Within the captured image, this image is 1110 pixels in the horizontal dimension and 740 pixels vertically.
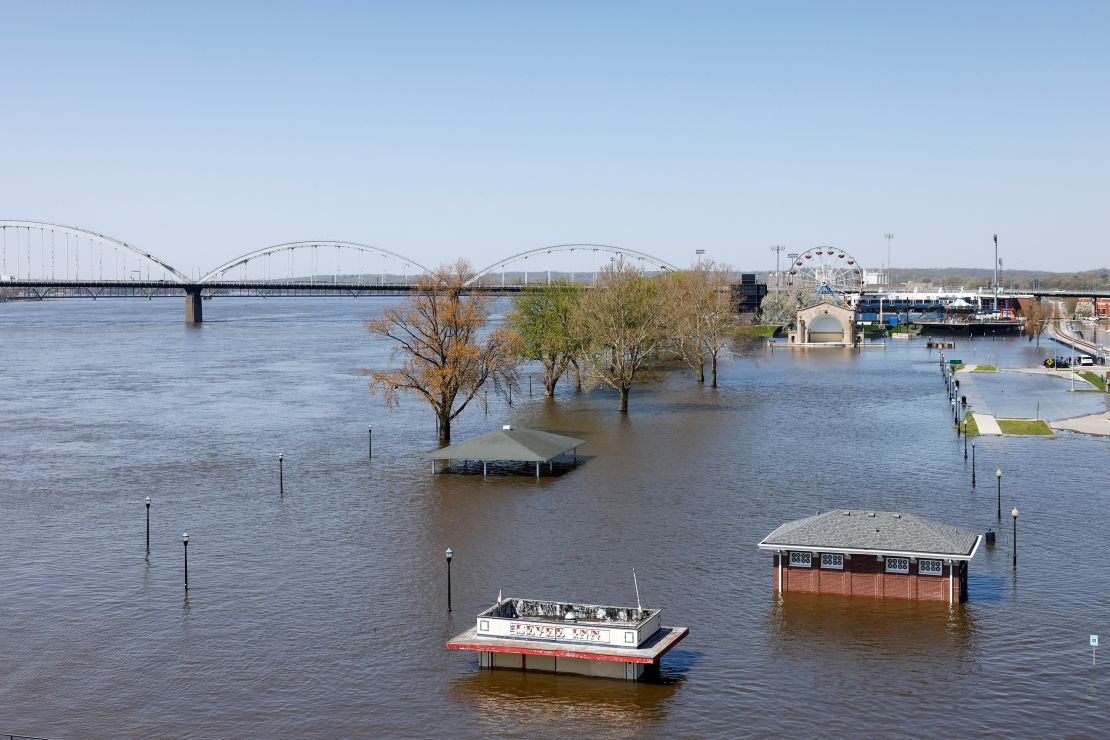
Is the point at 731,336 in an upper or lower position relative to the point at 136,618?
upper

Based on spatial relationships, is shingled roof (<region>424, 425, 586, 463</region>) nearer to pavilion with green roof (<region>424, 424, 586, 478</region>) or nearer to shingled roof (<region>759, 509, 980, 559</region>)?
pavilion with green roof (<region>424, 424, 586, 478</region>)

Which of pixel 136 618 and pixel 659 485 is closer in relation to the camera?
pixel 136 618

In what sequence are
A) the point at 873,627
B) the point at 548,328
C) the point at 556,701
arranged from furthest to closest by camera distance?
the point at 548,328 < the point at 873,627 < the point at 556,701

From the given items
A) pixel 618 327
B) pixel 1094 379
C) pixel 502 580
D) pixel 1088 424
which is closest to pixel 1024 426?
pixel 1088 424

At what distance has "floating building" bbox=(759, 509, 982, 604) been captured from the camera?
3816 cm

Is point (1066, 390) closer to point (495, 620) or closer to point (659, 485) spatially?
point (659, 485)

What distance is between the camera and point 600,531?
49.2m

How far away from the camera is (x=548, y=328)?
3861 inches

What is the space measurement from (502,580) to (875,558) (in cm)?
1322

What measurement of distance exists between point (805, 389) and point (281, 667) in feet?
267

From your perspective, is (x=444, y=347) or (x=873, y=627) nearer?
(x=873, y=627)

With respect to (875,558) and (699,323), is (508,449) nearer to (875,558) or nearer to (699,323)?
(875,558)

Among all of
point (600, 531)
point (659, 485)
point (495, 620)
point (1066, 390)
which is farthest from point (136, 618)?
point (1066, 390)

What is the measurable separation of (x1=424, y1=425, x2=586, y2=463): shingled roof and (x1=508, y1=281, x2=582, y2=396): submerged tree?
29685 mm
